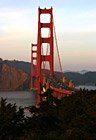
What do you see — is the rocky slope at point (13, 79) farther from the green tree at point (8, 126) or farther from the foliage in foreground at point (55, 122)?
the green tree at point (8, 126)

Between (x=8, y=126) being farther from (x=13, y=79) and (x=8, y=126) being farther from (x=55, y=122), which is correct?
(x=13, y=79)

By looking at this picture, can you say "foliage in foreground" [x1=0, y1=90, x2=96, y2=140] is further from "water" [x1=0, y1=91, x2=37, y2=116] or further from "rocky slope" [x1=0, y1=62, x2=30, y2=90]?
"rocky slope" [x1=0, y1=62, x2=30, y2=90]

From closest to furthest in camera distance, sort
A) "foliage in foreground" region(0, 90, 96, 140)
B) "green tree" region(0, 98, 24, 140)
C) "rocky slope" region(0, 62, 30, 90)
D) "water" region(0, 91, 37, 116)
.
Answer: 1. "foliage in foreground" region(0, 90, 96, 140)
2. "green tree" region(0, 98, 24, 140)
3. "water" region(0, 91, 37, 116)
4. "rocky slope" region(0, 62, 30, 90)

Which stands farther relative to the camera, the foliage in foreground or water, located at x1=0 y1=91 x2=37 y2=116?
water, located at x1=0 y1=91 x2=37 y2=116

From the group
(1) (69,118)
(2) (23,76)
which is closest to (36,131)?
(1) (69,118)

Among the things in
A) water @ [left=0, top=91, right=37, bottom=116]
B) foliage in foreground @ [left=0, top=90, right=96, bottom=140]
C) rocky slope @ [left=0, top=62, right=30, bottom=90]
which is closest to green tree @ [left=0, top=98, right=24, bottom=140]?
foliage in foreground @ [left=0, top=90, right=96, bottom=140]

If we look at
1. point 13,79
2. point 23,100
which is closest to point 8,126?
point 23,100

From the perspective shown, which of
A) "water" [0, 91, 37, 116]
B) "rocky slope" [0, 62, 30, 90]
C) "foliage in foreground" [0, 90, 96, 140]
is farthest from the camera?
"rocky slope" [0, 62, 30, 90]
